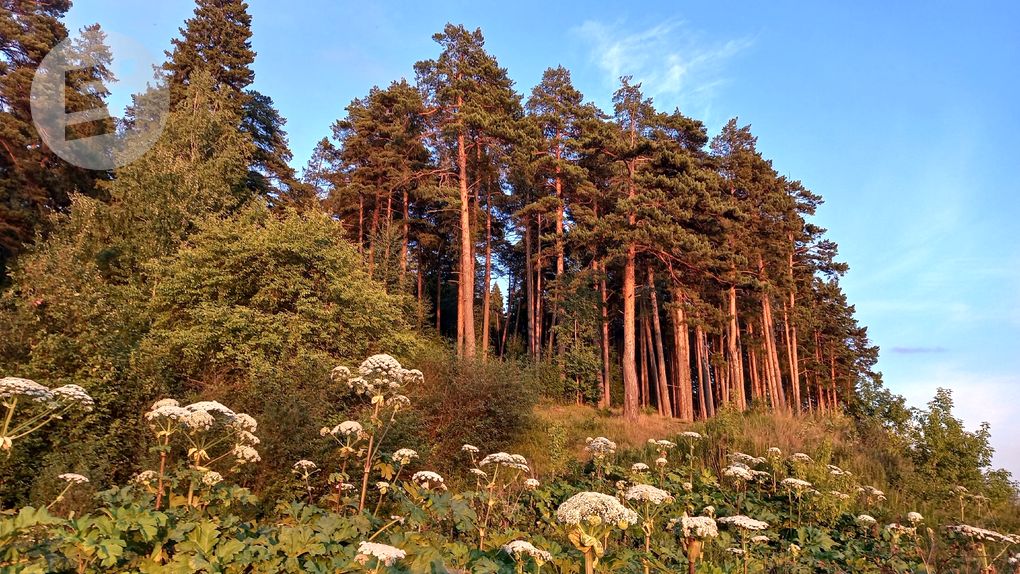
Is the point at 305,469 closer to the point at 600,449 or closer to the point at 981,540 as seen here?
the point at 600,449

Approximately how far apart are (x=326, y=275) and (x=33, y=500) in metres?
8.21

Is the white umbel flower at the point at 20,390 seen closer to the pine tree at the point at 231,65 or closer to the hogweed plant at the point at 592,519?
the hogweed plant at the point at 592,519

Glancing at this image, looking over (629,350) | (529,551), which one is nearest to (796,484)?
(529,551)

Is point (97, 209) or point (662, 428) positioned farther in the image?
point (662, 428)

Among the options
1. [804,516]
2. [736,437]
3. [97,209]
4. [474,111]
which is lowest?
[804,516]

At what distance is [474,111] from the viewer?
66.3 feet

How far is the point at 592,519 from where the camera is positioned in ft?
9.66

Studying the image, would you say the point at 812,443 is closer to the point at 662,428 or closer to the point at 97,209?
the point at 662,428

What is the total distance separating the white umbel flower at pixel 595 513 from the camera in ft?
9.80

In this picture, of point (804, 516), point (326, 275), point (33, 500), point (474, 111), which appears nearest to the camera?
point (804, 516)

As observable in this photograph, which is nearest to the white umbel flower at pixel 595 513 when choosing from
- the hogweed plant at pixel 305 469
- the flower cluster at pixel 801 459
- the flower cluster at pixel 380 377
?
the flower cluster at pixel 380 377

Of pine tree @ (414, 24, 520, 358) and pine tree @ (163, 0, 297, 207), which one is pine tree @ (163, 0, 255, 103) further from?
pine tree @ (414, 24, 520, 358)

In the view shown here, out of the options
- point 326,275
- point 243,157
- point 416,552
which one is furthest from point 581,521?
point 243,157

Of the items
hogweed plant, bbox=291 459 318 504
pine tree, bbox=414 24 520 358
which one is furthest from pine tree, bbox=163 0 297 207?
hogweed plant, bbox=291 459 318 504
